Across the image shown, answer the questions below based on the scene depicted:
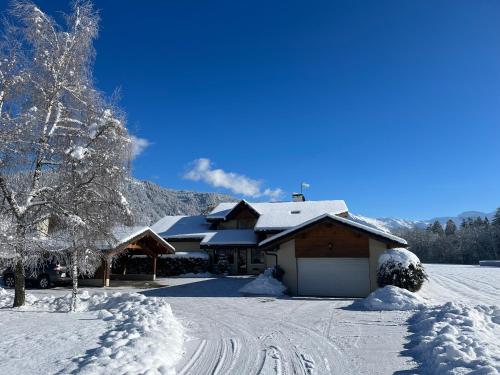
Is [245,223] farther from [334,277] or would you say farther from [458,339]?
[458,339]

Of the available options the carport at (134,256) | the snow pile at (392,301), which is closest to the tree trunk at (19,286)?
the carport at (134,256)

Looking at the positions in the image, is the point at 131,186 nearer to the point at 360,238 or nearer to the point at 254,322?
the point at 254,322

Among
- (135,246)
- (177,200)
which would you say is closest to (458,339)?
(135,246)

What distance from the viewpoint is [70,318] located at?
10.9 meters

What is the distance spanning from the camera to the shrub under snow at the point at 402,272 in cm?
1700

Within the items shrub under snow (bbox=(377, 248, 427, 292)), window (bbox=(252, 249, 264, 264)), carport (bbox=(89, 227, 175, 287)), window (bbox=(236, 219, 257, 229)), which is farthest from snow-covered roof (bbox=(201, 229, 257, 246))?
shrub under snow (bbox=(377, 248, 427, 292))

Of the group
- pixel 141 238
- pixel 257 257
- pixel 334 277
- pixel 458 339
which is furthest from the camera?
pixel 257 257

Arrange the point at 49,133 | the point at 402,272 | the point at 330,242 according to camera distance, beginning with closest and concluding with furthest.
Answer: the point at 49,133 → the point at 402,272 → the point at 330,242

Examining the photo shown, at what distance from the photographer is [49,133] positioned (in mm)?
12586

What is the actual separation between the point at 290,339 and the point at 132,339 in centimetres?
352

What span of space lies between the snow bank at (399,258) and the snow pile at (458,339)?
534cm

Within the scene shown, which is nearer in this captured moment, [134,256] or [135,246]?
[135,246]

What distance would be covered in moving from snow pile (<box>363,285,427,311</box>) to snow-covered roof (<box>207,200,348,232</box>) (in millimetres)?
16366

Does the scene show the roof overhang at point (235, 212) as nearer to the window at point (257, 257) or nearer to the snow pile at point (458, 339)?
the window at point (257, 257)
